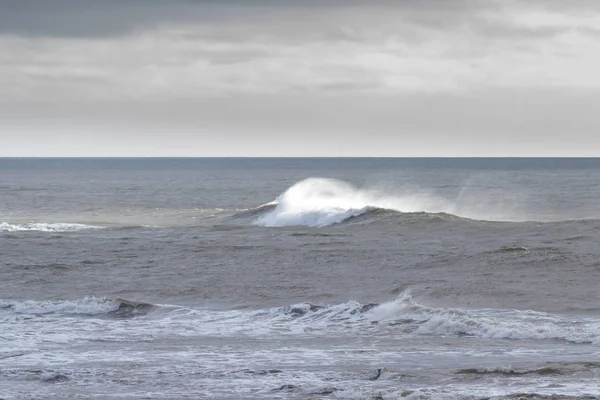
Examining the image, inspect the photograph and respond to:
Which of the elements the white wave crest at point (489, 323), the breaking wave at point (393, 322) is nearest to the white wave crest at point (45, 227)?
the breaking wave at point (393, 322)

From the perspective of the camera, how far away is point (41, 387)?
1411 centimetres

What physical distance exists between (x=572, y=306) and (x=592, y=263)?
665 cm

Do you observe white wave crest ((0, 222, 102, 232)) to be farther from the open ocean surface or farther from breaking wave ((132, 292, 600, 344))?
breaking wave ((132, 292, 600, 344))

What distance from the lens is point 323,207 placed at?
4684 cm

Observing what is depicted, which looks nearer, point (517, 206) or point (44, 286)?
point (44, 286)

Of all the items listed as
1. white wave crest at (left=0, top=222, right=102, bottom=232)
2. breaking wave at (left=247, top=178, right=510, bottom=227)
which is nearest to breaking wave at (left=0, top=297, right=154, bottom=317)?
white wave crest at (left=0, top=222, right=102, bottom=232)

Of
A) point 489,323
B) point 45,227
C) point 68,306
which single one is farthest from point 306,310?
point 45,227

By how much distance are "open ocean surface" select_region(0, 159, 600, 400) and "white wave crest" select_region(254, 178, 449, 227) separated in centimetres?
64

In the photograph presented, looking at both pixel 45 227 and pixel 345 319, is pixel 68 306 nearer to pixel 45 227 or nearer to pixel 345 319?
pixel 345 319

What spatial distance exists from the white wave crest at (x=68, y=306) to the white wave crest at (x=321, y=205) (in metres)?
22.1

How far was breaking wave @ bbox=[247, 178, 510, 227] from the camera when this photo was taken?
44719 millimetres

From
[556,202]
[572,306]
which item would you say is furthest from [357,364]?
[556,202]

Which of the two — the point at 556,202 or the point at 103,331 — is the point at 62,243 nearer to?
the point at 103,331

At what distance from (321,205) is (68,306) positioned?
27.2m
